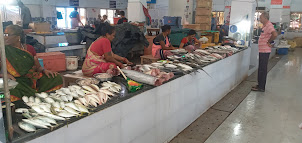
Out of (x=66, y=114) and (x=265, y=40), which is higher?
(x=265, y=40)

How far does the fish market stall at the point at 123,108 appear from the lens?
2.10 meters

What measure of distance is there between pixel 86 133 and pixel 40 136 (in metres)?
0.46

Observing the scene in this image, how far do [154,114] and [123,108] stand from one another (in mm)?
674

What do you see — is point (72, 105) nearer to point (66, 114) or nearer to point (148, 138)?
point (66, 114)

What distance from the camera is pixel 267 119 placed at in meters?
4.63

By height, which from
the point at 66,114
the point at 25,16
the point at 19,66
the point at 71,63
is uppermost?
the point at 25,16

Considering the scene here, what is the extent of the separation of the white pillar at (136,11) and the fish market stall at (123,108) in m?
5.45

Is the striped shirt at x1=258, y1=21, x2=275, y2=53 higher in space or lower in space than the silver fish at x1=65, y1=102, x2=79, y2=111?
higher

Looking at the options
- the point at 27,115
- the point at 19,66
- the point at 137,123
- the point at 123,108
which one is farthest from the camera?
the point at 19,66

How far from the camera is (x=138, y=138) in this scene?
301 centimetres

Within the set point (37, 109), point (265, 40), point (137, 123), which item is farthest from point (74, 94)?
point (265, 40)

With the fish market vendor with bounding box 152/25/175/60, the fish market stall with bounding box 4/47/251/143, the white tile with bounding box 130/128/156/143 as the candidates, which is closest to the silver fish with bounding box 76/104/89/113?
the fish market stall with bounding box 4/47/251/143

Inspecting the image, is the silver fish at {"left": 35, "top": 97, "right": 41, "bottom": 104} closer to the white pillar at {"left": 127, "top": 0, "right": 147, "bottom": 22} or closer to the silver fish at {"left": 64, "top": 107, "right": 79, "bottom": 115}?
the silver fish at {"left": 64, "top": 107, "right": 79, "bottom": 115}

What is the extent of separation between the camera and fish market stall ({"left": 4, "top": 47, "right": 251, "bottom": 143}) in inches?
82.7
